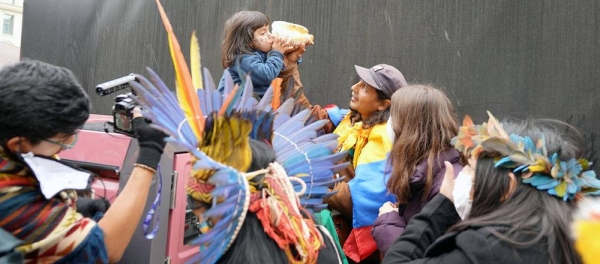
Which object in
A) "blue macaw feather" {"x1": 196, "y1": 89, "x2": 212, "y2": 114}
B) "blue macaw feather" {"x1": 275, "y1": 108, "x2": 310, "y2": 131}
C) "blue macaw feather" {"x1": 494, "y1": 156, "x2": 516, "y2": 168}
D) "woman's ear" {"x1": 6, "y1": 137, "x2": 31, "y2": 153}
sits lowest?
"woman's ear" {"x1": 6, "y1": 137, "x2": 31, "y2": 153}

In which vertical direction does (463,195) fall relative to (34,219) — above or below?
above

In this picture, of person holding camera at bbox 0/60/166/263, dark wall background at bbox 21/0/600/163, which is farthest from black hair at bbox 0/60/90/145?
dark wall background at bbox 21/0/600/163

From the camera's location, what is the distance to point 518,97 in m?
4.25

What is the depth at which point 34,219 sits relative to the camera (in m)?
1.86

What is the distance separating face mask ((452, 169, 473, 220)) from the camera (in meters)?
2.32

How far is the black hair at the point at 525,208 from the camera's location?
1966mm

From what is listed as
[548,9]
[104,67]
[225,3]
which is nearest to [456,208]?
[548,9]

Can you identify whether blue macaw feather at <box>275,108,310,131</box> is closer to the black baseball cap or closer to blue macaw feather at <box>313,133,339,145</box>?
blue macaw feather at <box>313,133,339,145</box>

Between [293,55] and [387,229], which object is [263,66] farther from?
[387,229]

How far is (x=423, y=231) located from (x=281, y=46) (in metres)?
2.08

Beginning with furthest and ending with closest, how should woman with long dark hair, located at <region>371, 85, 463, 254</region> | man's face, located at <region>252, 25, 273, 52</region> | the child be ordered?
man's face, located at <region>252, 25, 273, 52</region>
the child
woman with long dark hair, located at <region>371, 85, 463, 254</region>

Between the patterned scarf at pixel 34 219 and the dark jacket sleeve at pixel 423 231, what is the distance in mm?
1111

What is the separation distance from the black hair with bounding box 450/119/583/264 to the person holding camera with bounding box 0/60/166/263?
45.7 inches

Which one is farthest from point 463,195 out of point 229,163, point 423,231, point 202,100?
point 202,100
